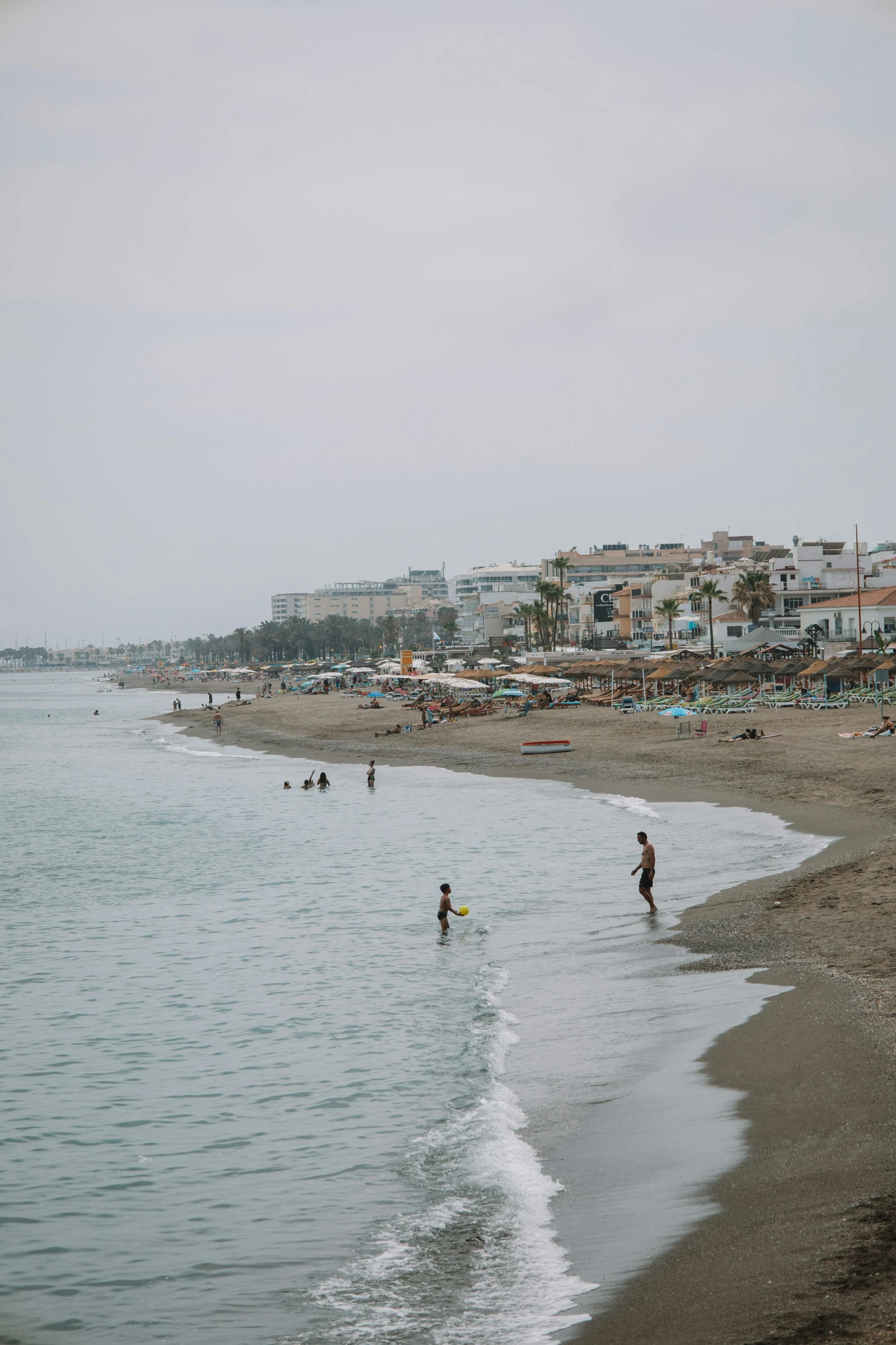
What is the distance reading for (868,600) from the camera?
68188mm

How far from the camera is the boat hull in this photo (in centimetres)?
4619

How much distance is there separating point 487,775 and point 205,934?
77.0 feet

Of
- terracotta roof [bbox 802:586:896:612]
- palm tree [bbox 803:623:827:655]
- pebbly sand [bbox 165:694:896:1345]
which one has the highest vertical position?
terracotta roof [bbox 802:586:896:612]

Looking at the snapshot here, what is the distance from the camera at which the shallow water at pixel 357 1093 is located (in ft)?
26.0

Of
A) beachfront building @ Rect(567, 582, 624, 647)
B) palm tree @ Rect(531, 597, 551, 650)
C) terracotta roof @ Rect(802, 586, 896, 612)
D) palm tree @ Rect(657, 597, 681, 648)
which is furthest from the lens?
beachfront building @ Rect(567, 582, 624, 647)

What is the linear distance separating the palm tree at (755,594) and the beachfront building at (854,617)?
5210 mm

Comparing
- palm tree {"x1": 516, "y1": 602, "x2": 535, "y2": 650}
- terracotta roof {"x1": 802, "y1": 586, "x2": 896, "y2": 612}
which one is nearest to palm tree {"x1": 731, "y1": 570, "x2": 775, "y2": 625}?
terracotta roof {"x1": 802, "y1": 586, "x2": 896, "y2": 612}

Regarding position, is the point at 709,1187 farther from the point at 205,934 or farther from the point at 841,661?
the point at 841,661

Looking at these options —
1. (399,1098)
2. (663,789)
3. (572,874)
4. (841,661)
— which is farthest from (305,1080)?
(841,661)

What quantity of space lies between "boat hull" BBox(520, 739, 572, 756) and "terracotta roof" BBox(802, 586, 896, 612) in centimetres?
2875

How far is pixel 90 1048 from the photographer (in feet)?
45.1

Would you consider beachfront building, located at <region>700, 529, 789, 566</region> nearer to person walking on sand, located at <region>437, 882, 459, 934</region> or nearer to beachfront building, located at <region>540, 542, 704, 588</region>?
beachfront building, located at <region>540, 542, 704, 588</region>

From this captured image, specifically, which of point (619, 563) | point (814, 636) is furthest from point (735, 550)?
point (814, 636)

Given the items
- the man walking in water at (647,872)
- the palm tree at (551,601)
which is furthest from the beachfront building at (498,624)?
the man walking in water at (647,872)
